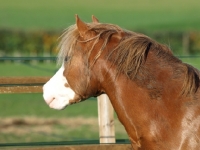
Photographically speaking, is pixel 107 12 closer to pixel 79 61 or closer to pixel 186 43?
pixel 186 43

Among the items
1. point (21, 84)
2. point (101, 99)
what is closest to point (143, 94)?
Result: point (101, 99)

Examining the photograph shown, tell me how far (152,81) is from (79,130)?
7.71 metres

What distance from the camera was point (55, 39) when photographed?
119 ft

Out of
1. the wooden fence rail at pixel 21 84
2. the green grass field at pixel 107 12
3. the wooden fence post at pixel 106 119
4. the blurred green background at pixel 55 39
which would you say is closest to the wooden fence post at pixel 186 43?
the blurred green background at pixel 55 39

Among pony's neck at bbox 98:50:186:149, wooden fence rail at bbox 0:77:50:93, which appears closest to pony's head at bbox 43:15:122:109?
pony's neck at bbox 98:50:186:149

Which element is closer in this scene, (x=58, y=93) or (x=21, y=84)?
(x=58, y=93)

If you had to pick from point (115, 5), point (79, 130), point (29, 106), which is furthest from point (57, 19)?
point (79, 130)

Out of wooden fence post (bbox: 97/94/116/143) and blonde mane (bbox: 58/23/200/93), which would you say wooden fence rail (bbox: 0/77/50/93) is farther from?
blonde mane (bbox: 58/23/200/93)

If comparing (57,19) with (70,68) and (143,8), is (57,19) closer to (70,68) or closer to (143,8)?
(143,8)

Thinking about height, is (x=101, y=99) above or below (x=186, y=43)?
above

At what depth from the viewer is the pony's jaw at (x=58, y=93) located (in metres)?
4.51

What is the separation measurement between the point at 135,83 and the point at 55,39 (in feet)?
105

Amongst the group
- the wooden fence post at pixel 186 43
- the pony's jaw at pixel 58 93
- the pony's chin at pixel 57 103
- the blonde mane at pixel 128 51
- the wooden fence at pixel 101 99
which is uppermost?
the blonde mane at pixel 128 51

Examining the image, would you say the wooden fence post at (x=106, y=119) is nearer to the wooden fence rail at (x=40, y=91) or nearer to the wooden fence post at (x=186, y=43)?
the wooden fence rail at (x=40, y=91)
